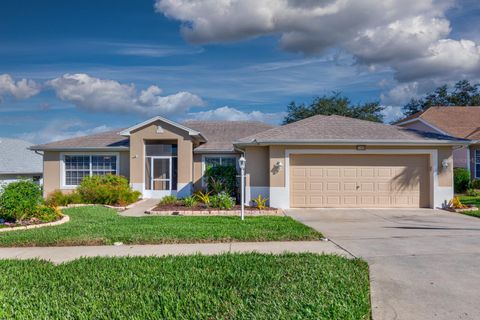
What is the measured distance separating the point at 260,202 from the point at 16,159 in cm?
2293

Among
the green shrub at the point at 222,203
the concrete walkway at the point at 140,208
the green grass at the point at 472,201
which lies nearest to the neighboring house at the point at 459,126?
the green grass at the point at 472,201

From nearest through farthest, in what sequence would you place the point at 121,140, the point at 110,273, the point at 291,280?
the point at 291,280, the point at 110,273, the point at 121,140

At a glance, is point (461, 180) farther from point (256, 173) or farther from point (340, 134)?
point (256, 173)

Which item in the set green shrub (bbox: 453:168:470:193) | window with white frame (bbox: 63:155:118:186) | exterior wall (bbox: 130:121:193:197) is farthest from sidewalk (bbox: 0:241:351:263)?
green shrub (bbox: 453:168:470:193)

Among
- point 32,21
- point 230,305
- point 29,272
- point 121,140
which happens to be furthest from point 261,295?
point 121,140

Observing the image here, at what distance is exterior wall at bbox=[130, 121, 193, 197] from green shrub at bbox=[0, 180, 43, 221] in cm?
708

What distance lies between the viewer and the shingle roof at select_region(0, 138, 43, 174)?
85.7 ft

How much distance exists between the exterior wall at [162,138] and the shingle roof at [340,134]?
4399 mm

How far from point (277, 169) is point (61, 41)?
412 inches

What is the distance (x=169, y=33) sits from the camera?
1533 cm

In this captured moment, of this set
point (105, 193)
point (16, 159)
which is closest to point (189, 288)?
point (105, 193)

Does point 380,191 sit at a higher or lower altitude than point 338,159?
lower

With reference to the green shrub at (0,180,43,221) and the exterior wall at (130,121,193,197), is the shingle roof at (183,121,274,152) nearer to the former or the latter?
the exterior wall at (130,121,193,197)

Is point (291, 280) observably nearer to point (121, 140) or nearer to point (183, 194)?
point (183, 194)
